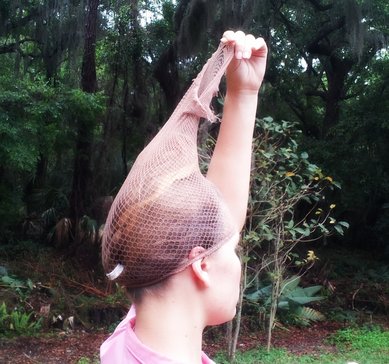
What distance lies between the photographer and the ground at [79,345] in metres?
6.44

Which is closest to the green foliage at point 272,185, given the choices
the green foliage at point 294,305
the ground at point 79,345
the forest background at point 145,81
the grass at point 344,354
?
the grass at point 344,354

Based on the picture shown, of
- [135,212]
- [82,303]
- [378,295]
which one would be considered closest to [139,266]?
[135,212]

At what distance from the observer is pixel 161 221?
1.03 metres

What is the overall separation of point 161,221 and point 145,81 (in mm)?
11978

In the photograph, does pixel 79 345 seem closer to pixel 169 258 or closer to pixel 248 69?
pixel 248 69

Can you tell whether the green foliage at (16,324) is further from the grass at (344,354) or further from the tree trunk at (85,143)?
the tree trunk at (85,143)

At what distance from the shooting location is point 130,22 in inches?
469

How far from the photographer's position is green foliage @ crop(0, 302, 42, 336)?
7180mm

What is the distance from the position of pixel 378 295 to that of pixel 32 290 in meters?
5.56

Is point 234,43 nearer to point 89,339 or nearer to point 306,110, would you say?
point 89,339

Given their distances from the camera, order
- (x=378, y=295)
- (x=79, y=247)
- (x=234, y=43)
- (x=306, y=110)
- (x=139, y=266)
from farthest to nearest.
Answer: (x=306, y=110), (x=79, y=247), (x=378, y=295), (x=234, y=43), (x=139, y=266)

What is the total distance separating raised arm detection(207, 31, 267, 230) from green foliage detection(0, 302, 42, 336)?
6.42 m

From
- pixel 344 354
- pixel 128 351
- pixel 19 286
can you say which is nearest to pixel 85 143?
pixel 19 286

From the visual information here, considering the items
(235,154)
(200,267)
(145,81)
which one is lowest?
(200,267)
